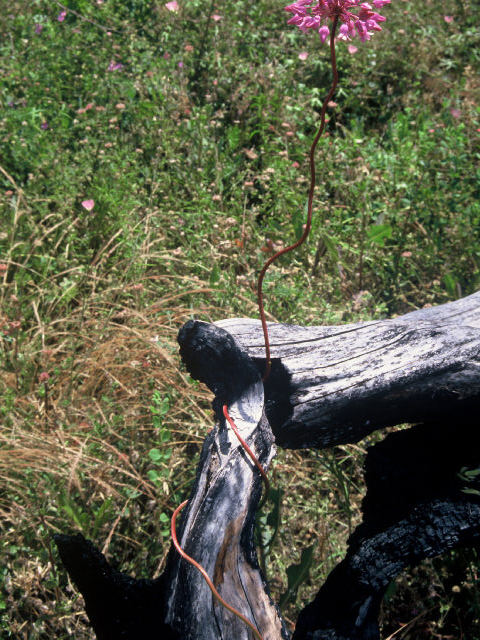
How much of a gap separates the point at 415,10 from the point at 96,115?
122 inches

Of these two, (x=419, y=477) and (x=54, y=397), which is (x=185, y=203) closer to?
(x=54, y=397)

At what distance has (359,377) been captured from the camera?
2.03 meters

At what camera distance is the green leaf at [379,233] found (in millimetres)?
3527

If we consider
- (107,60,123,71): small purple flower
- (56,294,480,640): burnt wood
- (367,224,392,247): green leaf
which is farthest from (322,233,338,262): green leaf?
(107,60,123,71): small purple flower

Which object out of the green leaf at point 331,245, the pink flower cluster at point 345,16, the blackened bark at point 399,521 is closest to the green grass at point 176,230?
the green leaf at point 331,245

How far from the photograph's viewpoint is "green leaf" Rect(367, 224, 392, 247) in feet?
11.6

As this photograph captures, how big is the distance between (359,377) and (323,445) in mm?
264

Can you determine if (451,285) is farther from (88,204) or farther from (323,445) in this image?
(88,204)

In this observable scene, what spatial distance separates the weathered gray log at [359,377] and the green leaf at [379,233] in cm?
146

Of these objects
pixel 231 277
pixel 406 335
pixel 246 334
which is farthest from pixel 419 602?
pixel 231 277

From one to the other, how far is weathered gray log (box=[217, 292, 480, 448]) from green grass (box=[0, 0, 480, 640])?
51 cm

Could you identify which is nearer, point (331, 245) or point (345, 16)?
point (345, 16)

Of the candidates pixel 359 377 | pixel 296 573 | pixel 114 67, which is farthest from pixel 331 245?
pixel 114 67

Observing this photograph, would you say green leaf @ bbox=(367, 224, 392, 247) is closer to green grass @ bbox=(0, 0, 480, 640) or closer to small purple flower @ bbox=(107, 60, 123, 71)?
green grass @ bbox=(0, 0, 480, 640)
